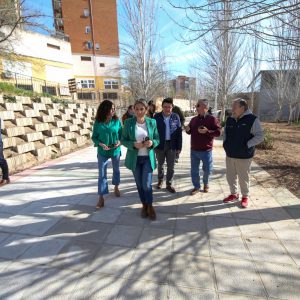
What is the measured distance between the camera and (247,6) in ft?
12.0

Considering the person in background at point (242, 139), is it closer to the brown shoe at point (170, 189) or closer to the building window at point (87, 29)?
the brown shoe at point (170, 189)

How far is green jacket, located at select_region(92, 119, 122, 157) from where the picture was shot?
374cm

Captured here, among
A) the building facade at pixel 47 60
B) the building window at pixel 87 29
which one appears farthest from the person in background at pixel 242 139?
the building window at pixel 87 29

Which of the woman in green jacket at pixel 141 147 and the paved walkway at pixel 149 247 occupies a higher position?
the woman in green jacket at pixel 141 147

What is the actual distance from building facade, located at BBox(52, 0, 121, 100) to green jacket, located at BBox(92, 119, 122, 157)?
1238 inches

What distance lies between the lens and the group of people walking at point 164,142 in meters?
3.31

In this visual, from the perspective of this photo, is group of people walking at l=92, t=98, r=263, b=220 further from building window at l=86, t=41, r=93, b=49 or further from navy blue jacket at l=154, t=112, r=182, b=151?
building window at l=86, t=41, r=93, b=49

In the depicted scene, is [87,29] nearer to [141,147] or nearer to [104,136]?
[104,136]

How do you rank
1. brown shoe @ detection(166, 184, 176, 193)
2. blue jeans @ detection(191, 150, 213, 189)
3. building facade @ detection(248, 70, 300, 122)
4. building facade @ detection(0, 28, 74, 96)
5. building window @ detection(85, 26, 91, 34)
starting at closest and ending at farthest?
blue jeans @ detection(191, 150, 213, 189), brown shoe @ detection(166, 184, 176, 193), building facade @ detection(248, 70, 300, 122), building facade @ detection(0, 28, 74, 96), building window @ detection(85, 26, 91, 34)

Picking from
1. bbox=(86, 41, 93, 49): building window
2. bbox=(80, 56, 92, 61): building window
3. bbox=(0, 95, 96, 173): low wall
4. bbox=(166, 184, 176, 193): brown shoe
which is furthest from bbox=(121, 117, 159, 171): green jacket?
bbox=(86, 41, 93, 49): building window

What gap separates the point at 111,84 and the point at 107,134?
110 feet

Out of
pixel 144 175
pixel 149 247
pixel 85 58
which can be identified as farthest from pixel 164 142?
pixel 85 58

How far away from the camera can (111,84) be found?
3544 centimetres

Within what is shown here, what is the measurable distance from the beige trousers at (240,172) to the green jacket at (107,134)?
6.49ft
